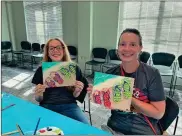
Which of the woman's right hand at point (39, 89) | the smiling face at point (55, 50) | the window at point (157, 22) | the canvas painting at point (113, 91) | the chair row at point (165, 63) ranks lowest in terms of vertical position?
the chair row at point (165, 63)

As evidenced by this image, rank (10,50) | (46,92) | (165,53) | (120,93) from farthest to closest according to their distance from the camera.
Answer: (10,50)
(165,53)
(46,92)
(120,93)

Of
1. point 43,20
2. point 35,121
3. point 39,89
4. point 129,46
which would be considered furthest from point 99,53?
point 35,121

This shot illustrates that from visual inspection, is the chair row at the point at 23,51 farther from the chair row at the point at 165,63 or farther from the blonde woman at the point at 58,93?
A: the blonde woman at the point at 58,93

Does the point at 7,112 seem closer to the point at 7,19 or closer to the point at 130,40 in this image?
the point at 130,40

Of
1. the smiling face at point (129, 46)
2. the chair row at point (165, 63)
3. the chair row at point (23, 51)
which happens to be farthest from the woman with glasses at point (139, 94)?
the chair row at point (23, 51)

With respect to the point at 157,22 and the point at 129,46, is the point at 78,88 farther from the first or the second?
the point at 157,22

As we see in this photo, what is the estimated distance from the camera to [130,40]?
1.28 metres

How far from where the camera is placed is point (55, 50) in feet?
5.60

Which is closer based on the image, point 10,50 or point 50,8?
point 50,8

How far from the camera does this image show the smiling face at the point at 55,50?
1.69m

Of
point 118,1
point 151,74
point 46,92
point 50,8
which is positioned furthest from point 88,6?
point 151,74

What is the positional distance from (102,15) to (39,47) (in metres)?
2.52

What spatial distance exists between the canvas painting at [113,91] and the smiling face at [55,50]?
28.7 inches

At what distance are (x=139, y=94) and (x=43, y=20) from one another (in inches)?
210
